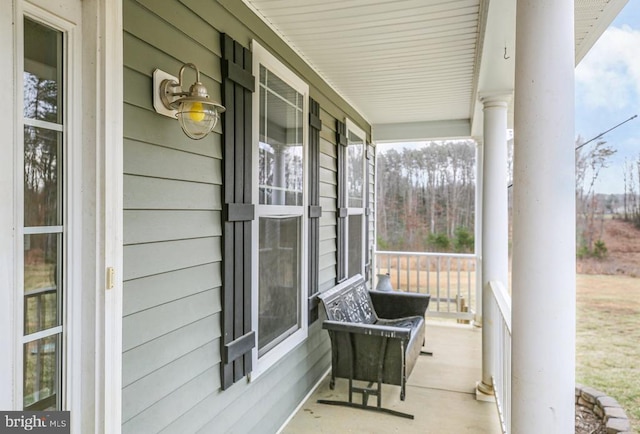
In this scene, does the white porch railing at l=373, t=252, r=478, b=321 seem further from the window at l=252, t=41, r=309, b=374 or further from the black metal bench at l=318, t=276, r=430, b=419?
the window at l=252, t=41, r=309, b=374

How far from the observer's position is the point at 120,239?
1458 mm

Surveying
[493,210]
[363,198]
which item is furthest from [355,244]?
[493,210]

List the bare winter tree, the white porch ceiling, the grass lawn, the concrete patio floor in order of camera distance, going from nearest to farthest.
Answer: the white porch ceiling < the concrete patio floor < the grass lawn < the bare winter tree

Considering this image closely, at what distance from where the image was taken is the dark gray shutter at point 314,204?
3406 mm

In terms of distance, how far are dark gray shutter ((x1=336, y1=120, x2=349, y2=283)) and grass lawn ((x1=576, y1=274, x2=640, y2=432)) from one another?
2.41 metres

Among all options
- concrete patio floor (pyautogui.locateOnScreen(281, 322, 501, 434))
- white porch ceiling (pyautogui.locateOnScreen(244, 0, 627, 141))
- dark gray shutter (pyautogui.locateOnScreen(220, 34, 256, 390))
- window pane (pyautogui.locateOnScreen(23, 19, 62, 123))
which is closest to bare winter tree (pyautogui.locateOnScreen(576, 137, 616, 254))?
white porch ceiling (pyautogui.locateOnScreen(244, 0, 627, 141))

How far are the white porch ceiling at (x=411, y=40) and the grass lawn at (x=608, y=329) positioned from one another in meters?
2.30

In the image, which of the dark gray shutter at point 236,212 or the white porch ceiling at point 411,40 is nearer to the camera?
the dark gray shutter at point 236,212

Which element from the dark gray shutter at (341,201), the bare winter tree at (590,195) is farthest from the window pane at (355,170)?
the bare winter tree at (590,195)

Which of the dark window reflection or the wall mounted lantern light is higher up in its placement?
the wall mounted lantern light

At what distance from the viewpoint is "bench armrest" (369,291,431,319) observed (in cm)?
436

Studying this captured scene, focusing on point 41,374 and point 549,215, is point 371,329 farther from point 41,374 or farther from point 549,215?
point 41,374

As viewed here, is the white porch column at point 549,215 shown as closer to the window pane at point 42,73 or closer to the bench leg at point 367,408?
the window pane at point 42,73

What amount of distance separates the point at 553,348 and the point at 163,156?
1653 millimetres
